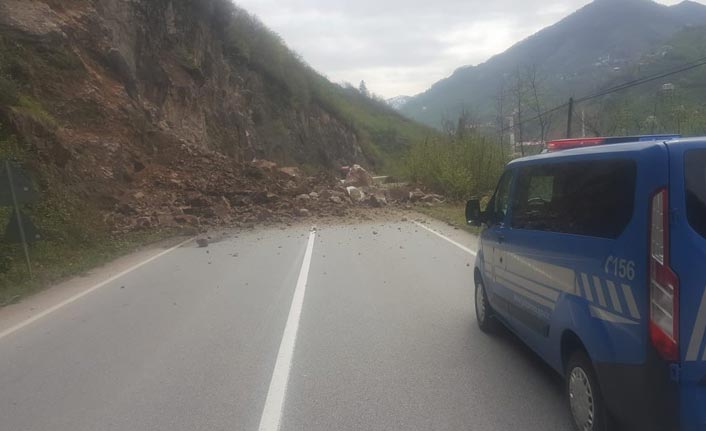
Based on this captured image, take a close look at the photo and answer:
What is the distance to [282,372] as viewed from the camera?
238 inches

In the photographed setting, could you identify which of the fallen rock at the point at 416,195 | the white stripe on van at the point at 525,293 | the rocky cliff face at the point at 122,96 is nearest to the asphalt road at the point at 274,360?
the white stripe on van at the point at 525,293

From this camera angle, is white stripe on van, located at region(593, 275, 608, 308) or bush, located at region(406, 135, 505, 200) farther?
bush, located at region(406, 135, 505, 200)

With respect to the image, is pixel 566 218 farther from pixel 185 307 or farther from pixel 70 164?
pixel 70 164

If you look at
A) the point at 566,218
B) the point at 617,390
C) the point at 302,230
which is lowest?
the point at 302,230

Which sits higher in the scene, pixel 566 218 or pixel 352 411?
pixel 566 218

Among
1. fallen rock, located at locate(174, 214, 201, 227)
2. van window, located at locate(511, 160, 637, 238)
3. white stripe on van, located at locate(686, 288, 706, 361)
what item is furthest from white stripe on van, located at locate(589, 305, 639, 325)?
fallen rock, located at locate(174, 214, 201, 227)

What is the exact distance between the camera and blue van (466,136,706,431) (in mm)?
3521

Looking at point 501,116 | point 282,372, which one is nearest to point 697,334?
point 282,372

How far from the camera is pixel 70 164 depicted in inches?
795

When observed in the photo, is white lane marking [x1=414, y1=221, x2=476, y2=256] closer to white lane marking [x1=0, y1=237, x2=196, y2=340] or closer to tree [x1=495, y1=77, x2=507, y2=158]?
white lane marking [x1=0, y1=237, x2=196, y2=340]

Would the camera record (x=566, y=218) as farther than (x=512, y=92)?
No

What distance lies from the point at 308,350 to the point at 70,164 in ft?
52.6

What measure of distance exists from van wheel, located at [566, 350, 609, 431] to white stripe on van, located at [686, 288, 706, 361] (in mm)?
717

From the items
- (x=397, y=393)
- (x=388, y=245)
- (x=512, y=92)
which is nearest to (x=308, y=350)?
(x=397, y=393)
